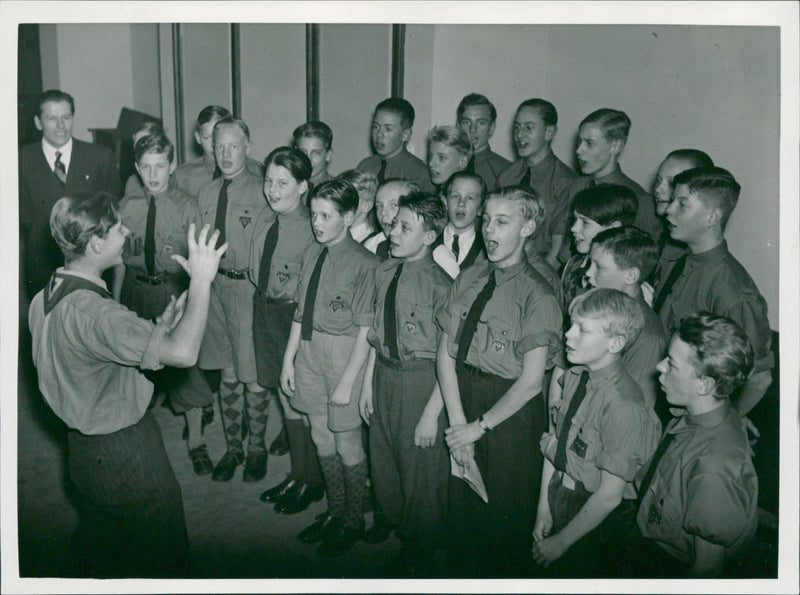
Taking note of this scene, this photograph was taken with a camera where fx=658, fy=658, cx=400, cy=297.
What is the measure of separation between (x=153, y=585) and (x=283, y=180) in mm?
1905

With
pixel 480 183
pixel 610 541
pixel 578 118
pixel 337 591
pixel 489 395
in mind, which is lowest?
pixel 337 591

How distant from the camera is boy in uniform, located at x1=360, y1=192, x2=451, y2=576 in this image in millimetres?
2738

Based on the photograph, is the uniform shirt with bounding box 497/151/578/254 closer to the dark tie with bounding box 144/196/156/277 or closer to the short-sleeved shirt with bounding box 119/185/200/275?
the short-sleeved shirt with bounding box 119/185/200/275

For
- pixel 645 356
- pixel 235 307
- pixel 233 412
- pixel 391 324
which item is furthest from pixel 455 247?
pixel 233 412

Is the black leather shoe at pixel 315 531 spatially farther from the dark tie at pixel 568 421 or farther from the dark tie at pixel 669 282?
the dark tie at pixel 669 282

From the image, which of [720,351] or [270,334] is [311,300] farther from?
[720,351]

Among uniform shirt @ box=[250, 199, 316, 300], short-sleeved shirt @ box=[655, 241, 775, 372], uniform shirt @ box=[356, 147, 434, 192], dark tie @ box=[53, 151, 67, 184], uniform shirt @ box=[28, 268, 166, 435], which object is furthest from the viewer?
uniform shirt @ box=[356, 147, 434, 192]

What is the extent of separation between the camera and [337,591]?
269cm

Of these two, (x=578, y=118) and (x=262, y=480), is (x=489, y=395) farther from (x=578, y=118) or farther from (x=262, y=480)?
(x=578, y=118)

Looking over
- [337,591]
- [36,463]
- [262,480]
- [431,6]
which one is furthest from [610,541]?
[36,463]

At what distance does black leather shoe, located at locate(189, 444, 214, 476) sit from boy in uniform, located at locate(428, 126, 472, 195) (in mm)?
2024

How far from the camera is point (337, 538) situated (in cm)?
306

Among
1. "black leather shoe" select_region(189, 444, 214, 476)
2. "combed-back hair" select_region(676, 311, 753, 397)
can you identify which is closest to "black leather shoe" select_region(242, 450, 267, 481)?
"black leather shoe" select_region(189, 444, 214, 476)

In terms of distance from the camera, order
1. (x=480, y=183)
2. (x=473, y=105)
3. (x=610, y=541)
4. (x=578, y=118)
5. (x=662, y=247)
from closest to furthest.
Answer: (x=610, y=541)
(x=480, y=183)
(x=662, y=247)
(x=473, y=105)
(x=578, y=118)
